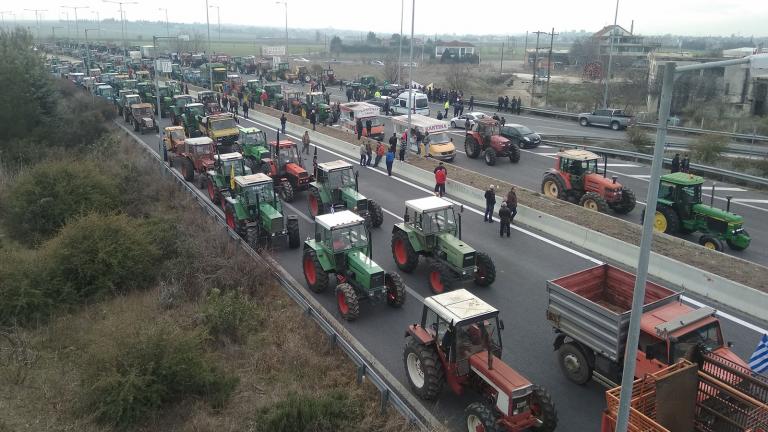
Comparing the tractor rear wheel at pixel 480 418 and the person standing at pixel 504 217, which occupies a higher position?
the person standing at pixel 504 217

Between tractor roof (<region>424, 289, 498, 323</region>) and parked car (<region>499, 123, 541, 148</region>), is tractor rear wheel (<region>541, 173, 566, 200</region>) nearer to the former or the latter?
parked car (<region>499, 123, 541, 148</region>)

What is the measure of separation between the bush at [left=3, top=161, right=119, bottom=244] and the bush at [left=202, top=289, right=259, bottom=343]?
9442 millimetres

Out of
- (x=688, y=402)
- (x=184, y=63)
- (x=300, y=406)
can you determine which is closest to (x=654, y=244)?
(x=688, y=402)

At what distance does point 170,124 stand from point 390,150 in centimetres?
A: 2160

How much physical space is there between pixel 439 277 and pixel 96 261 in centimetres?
941

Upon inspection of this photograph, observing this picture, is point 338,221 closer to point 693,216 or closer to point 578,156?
point 578,156

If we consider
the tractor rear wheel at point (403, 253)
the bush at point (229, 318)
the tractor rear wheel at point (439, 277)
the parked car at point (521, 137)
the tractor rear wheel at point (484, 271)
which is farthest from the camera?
the parked car at point (521, 137)

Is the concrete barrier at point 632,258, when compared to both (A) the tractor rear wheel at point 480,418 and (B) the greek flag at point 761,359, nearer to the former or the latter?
(B) the greek flag at point 761,359

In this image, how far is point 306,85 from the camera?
6406cm

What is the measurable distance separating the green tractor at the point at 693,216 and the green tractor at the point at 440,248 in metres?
6.73

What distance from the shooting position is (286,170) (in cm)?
2344

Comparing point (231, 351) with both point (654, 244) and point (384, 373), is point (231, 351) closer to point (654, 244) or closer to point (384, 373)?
point (384, 373)

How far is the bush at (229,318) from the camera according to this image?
13.1 metres

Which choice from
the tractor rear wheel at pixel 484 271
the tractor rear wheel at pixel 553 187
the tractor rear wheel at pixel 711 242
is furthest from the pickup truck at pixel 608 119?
the tractor rear wheel at pixel 484 271
